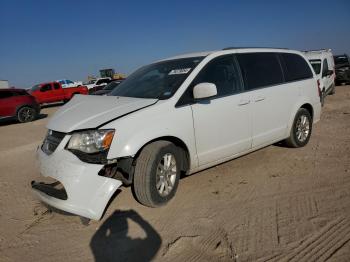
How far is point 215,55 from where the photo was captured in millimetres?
4590

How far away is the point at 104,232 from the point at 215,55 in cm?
271

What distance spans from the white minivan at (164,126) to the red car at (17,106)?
36.7 feet

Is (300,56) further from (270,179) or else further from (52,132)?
(52,132)

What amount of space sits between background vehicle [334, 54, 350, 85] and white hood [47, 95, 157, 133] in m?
17.5

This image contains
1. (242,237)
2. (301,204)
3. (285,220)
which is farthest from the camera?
(301,204)

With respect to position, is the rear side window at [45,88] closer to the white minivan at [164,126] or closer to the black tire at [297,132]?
the white minivan at [164,126]

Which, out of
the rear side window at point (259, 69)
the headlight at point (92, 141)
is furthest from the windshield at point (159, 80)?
the headlight at point (92, 141)

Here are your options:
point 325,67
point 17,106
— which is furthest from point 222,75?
point 17,106

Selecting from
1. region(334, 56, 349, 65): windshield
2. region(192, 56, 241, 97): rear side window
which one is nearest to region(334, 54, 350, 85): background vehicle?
region(334, 56, 349, 65): windshield

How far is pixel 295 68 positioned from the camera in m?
5.90

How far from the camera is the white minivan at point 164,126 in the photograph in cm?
342

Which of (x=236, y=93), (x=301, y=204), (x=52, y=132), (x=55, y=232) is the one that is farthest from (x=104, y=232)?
(x=236, y=93)

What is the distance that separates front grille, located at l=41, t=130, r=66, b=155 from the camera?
12.1 ft

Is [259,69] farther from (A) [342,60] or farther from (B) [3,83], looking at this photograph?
(B) [3,83]
